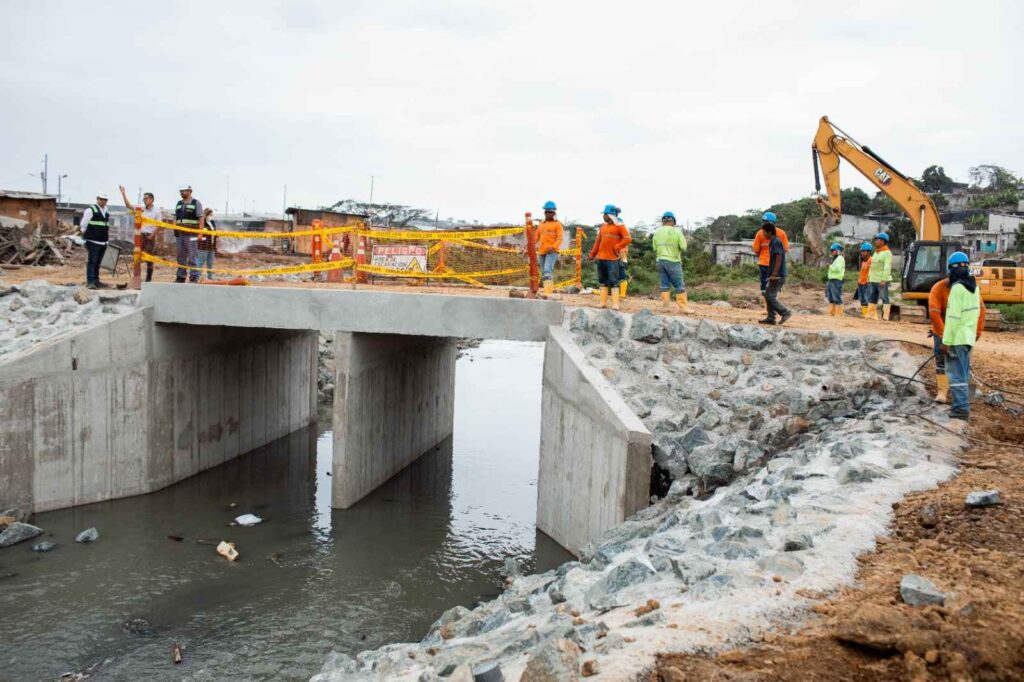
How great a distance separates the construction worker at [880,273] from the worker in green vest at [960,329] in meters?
7.52

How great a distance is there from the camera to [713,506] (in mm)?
8438

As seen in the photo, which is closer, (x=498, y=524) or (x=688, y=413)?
(x=688, y=413)

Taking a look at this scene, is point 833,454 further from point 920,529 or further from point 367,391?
point 367,391

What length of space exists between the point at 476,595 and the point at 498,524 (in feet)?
9.32

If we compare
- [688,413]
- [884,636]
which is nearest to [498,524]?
[688,413]

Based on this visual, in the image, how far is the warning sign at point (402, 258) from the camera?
1778 centimetres

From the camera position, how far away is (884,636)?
4.76 metres

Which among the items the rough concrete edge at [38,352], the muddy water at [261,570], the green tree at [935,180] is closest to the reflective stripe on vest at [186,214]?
the rough concrete edge at [38,352]

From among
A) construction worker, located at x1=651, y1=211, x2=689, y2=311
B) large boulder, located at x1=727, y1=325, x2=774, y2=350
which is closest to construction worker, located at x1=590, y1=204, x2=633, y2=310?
construction worker, located at x1=651, y1=211, x2=689, y2=311

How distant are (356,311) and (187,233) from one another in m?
4.25

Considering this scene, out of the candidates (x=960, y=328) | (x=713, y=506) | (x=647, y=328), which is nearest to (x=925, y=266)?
(x=647, y=328)

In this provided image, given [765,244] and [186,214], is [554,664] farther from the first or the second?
[186,214]

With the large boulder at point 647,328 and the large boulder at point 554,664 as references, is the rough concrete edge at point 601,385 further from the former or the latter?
the large boulder at point 554,664

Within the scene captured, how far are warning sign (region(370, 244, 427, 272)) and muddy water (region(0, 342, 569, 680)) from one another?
417cm
